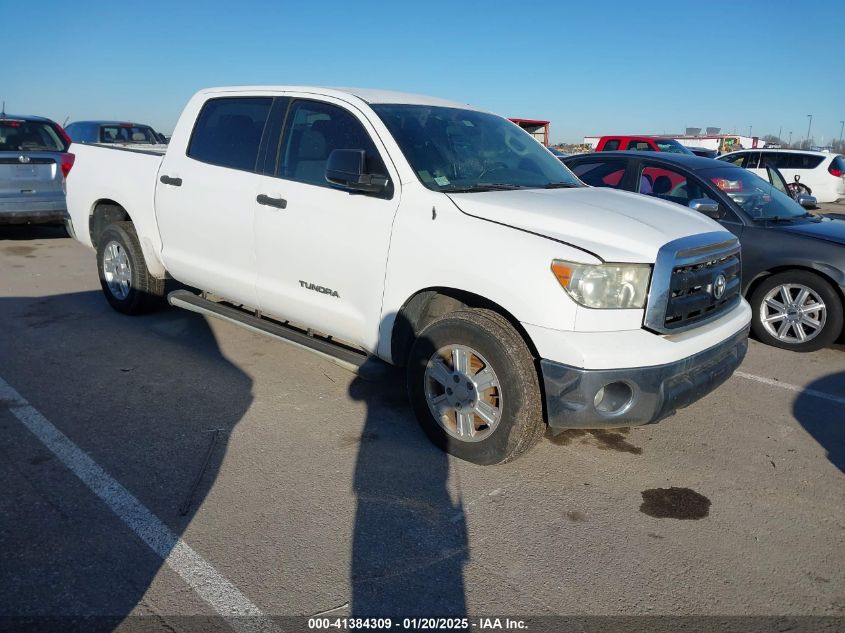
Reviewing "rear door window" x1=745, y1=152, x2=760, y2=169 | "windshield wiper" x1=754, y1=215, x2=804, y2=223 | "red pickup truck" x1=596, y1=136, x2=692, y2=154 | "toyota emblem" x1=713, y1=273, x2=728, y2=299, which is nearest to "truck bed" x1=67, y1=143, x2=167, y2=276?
"toyota emblem" x1=713, y1=273, x2=728, y2=299

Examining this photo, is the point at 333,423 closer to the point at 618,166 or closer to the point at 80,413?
the point at 80,413

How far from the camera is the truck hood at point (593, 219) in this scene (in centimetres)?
333

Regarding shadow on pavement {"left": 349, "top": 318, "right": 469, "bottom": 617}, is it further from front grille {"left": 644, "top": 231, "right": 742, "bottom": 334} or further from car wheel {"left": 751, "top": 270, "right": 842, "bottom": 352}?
car wheel {"left": 751, "top": 270, "right": 842, "bottom": 352}

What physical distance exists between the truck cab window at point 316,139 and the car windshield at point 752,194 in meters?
3.92

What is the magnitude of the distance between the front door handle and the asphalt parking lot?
1.29m

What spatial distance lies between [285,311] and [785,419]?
344 centimetres

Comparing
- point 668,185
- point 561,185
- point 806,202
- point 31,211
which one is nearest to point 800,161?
point 806,202

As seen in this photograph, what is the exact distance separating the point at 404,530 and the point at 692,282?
1.95m

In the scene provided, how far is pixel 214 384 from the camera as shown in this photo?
482 centimetres

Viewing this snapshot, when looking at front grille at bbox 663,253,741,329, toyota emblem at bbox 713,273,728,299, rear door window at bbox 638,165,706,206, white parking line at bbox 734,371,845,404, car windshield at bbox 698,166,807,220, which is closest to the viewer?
front grille at bbox 663,253,741,329

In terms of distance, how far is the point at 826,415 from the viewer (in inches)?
182

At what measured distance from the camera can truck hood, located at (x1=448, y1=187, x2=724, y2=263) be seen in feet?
10.9

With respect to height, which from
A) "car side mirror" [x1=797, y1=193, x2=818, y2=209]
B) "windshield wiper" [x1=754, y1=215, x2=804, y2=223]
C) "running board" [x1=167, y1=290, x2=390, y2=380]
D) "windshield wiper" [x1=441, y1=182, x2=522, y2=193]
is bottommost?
"running board" [x1=167, y1=290, x2=390, y2=380]

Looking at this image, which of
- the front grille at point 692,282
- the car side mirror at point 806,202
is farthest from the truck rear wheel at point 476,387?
the car side mirror at point 806,202
